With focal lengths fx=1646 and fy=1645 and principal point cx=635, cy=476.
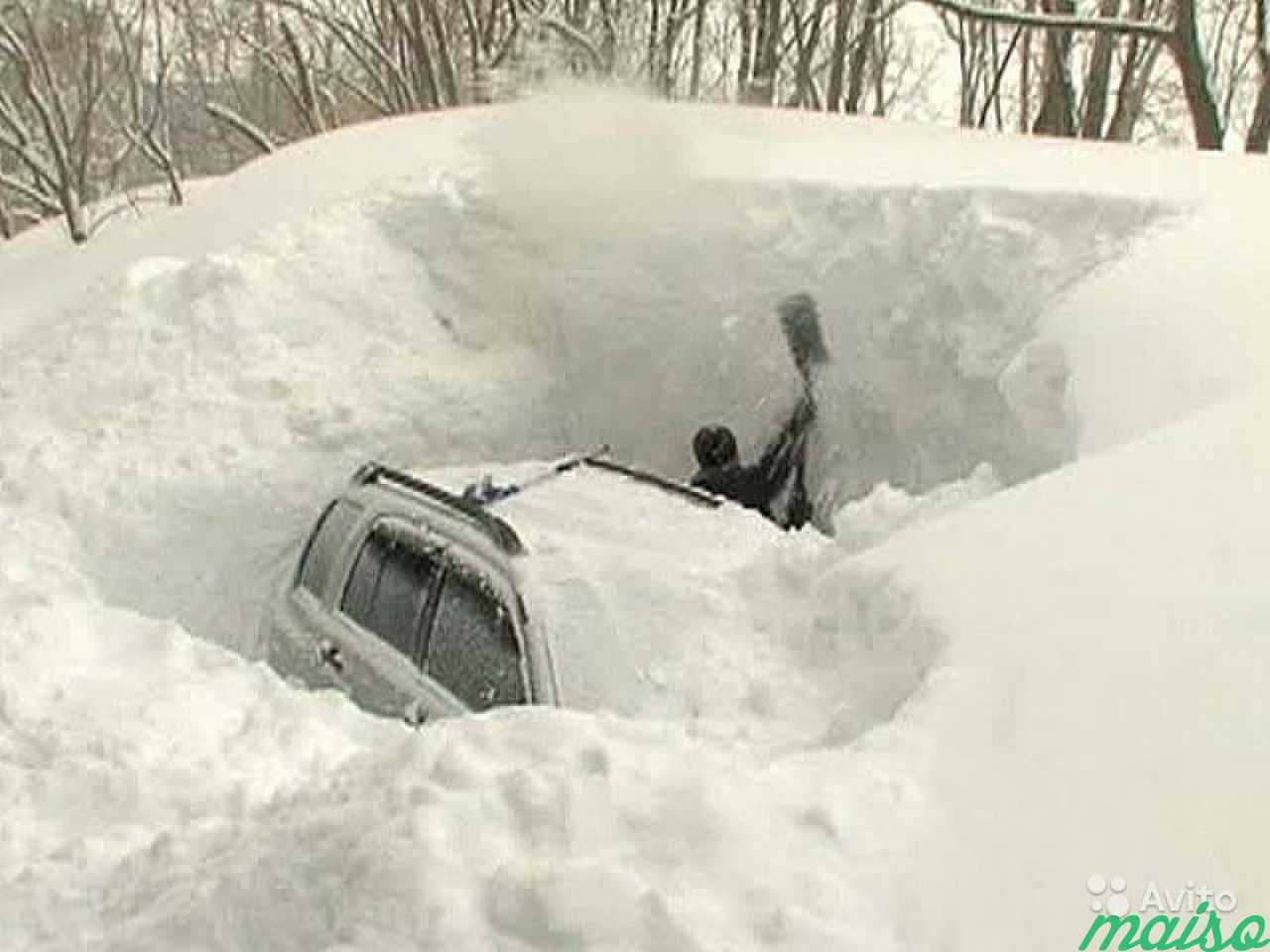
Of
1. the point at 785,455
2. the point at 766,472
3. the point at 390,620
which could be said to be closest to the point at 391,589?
→ the point at 390,620

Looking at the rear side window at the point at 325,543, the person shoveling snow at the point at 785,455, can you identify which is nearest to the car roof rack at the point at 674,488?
the rear side window at the point at 325,543

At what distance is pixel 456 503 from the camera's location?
617cm

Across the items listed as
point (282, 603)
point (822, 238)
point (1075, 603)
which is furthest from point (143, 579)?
point (1075, 603)

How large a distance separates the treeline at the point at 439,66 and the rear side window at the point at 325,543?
862cm

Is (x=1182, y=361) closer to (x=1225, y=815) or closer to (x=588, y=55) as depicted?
(x=1225, y=815)

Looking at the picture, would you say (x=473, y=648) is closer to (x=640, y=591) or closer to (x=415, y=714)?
(x=415, y=714)

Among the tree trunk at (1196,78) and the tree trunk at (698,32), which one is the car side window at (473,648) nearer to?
the tree trunk at (1196,78)

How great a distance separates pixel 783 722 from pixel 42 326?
7570 millimetres

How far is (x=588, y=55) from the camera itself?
1631 cm

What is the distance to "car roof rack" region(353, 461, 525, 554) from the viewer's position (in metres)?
5.73

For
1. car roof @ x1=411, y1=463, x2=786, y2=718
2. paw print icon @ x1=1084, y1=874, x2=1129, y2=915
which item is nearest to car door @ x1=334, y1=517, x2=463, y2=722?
car roof @ x1=411, y1=463, x2=786, y2=718

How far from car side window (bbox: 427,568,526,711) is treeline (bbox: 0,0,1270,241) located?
9.86m

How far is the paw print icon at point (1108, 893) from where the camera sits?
3176 millimetres

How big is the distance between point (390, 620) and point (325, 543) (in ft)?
2.81
